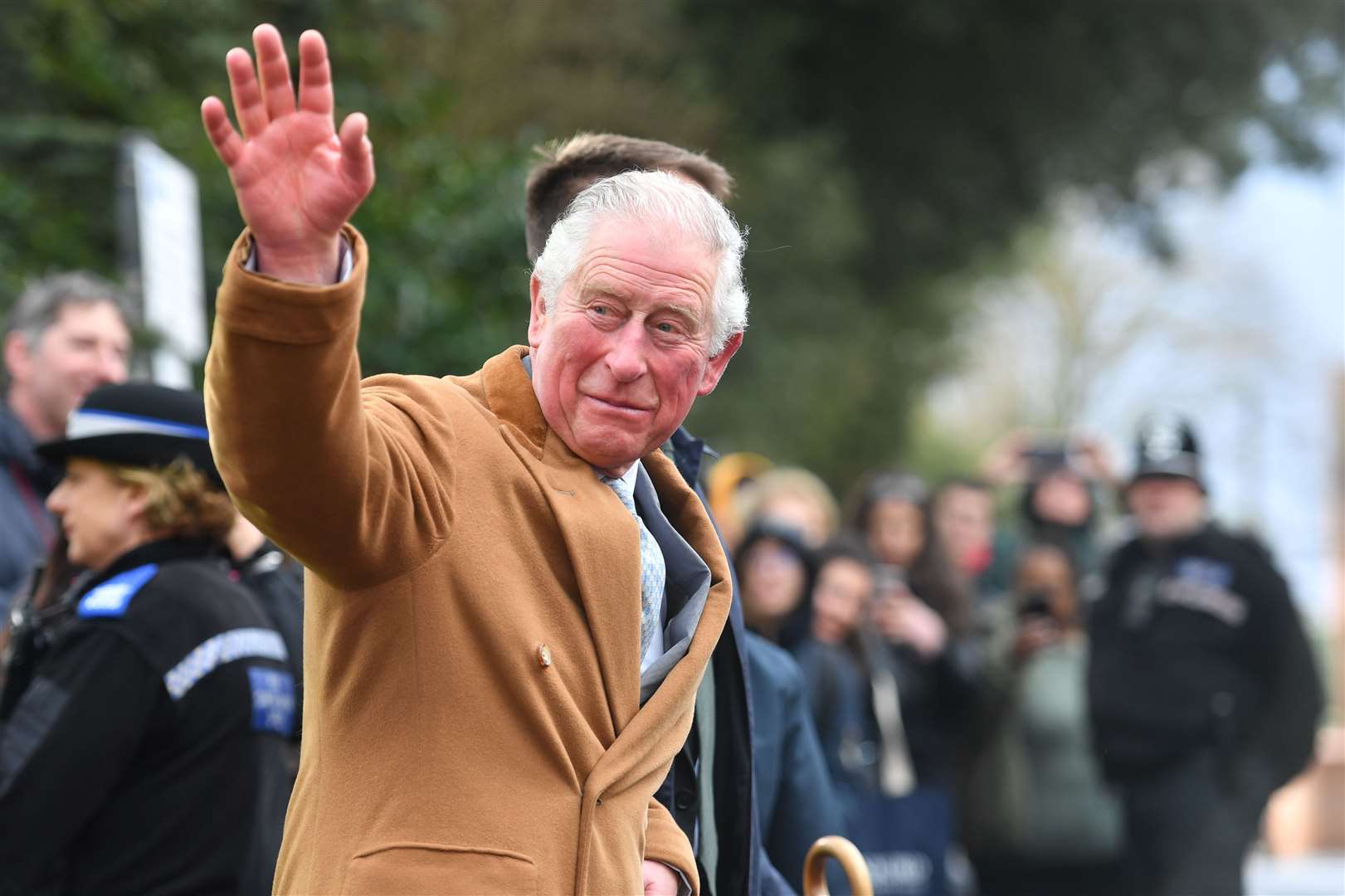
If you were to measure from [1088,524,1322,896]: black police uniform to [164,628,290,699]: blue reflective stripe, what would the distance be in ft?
15.1

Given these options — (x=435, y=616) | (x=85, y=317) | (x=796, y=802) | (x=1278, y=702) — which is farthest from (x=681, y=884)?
(x=1278, y=702)

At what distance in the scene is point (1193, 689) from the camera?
7.35 m

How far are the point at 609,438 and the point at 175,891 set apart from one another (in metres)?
1.55

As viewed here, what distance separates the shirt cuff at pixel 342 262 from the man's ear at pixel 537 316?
1.62ft

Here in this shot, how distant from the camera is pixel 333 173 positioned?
197 cm

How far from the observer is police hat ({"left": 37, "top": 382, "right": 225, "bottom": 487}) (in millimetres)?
3693

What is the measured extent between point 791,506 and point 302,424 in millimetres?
6152

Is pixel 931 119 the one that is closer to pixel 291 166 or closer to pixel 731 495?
pixel 731 495

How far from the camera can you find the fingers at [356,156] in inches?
76.9

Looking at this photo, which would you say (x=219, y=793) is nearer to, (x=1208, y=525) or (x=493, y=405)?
(x=493, y=405)

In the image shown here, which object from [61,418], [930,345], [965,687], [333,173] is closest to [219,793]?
[333,173]

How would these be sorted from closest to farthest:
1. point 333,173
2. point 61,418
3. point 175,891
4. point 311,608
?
1. point 333,173
2. point 311,608
3. point 175,891
4. point 61,418

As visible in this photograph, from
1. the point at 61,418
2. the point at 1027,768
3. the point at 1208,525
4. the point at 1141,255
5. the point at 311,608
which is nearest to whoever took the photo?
the point at 311,608

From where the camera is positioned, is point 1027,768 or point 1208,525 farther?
point 1027,768
